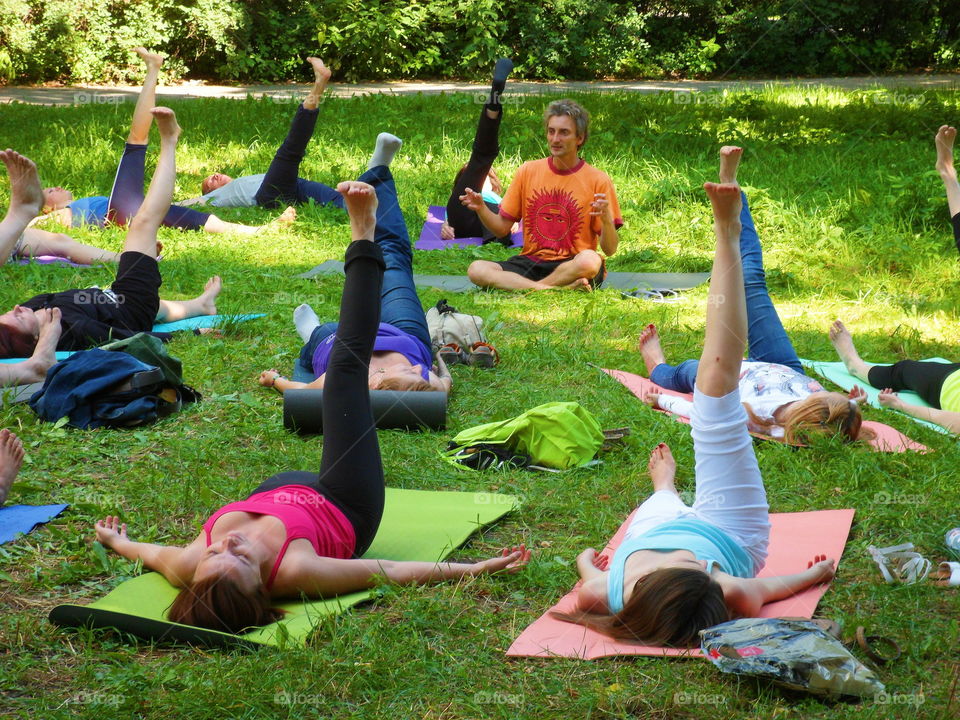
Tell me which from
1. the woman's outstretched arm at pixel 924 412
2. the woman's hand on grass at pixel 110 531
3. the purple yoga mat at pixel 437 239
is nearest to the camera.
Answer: the woman's hand on grass at pixel 110 531

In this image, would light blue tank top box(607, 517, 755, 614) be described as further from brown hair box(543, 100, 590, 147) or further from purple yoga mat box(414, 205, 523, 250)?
purple yoga mat box(414, 205, 523, 250)

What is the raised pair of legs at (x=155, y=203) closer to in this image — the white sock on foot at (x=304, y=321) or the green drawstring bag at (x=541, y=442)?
the white sock on foot at (x=304, y=321)

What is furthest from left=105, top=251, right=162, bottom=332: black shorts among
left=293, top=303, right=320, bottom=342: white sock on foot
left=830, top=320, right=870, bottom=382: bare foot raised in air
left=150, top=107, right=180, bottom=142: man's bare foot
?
left=830, top=320, right=870, bottom=382: bare foot raised in air

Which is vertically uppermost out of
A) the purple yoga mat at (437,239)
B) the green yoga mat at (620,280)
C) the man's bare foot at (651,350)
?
the purple yoga mat at (437,239)

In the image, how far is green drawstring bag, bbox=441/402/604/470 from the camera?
4.28m

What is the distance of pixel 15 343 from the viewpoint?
5.28 m

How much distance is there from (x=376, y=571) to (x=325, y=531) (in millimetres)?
216

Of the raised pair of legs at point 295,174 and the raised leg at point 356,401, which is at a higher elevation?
the raised pair of legs at point 295,174

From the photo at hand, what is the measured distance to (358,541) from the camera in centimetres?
341

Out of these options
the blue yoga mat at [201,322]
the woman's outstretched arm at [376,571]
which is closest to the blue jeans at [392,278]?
the blue yoga mat at [201,322]

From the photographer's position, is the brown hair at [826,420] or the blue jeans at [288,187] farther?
the blue jeans at [288,187]

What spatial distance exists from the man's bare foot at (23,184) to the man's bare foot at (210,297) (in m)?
2.07

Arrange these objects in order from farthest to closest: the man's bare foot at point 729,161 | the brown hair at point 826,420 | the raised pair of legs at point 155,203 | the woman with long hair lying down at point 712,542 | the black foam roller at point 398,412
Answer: the raised pair of legs at point 155,203 → the black foam roller at point 398,412 → the brown hair at point 826,420 → the man's bare foot at point 729,161 → the woman with long hair lying down at point 712,542

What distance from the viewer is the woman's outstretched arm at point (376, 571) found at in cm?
313
